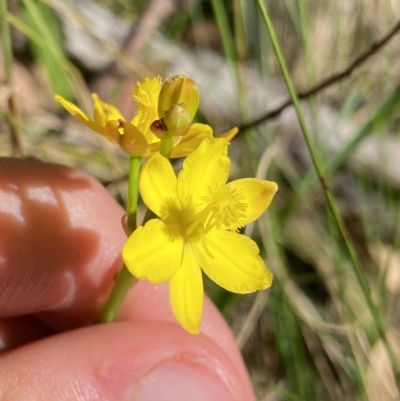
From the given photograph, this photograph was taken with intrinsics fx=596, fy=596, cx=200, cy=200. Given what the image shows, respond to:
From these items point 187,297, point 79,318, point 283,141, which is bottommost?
point 79,318

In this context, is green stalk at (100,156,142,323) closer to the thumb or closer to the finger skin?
the thumb

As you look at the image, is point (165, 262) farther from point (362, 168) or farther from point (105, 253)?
point (362, 168)

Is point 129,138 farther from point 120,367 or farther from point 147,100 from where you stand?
point 120,367

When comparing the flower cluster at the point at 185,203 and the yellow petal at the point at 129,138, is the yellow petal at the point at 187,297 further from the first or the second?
the yellow petal at the point at 129,138

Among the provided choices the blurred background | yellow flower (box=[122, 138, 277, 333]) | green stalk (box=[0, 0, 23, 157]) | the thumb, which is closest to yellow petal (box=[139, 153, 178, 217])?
yellow flower (box=[122, 138, 277, 333])

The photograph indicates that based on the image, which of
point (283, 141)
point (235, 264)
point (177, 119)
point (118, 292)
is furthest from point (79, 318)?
point (283, 141)

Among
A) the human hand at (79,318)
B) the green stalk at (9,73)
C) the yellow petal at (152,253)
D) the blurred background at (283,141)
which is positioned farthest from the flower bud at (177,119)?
the blurred background at (283,141)
